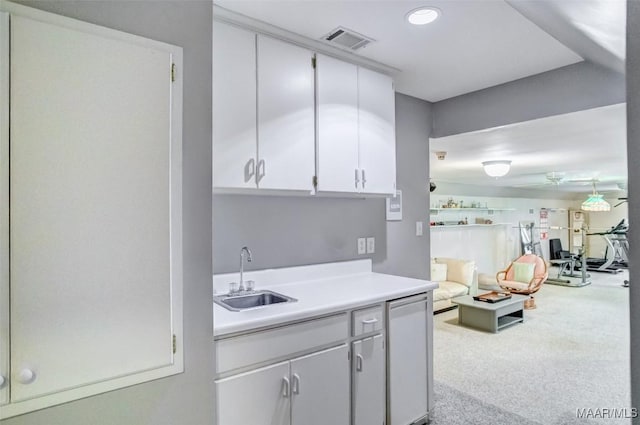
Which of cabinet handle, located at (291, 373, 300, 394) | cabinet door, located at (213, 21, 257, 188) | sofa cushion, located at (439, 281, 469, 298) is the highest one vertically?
cabinet door, located at (213, 21, 257, 188)

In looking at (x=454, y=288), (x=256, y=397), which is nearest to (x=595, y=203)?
(x=454, y=288)

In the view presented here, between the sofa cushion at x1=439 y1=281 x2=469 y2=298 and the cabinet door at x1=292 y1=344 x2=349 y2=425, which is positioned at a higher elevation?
the cabinet door at x1=292 y1=344 x2=349 y2=425

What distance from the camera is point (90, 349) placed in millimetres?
1144

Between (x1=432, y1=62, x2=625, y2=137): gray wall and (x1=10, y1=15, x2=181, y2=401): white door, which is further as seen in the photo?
(x1=432, y1=62, x2=625, y2=137): gray wall

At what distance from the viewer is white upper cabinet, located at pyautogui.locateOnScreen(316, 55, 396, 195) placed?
223cm

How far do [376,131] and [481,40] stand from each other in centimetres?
84

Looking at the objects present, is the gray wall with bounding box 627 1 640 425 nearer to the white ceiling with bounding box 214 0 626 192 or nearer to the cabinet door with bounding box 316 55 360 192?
the white ceiling with bounding box 214 0 626 192

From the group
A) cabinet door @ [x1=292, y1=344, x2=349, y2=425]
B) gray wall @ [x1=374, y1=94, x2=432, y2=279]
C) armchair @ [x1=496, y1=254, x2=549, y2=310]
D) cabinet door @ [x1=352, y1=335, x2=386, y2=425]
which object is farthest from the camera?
armchair @ [x1=496, y1=254, x2=549, y2=310]

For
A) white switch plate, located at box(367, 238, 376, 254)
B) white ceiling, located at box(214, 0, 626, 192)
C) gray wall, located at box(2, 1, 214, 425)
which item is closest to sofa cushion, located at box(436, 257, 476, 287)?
white ceiling, located at box(214, 0, 626, 192)

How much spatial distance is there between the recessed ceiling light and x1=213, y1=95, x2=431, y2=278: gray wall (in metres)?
1.16

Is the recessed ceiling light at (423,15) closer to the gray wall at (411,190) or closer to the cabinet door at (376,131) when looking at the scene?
the cabinet door at (376,131)

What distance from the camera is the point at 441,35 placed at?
2102 millimetres

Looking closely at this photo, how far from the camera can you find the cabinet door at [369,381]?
196cm

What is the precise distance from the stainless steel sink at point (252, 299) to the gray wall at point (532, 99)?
227 cm
